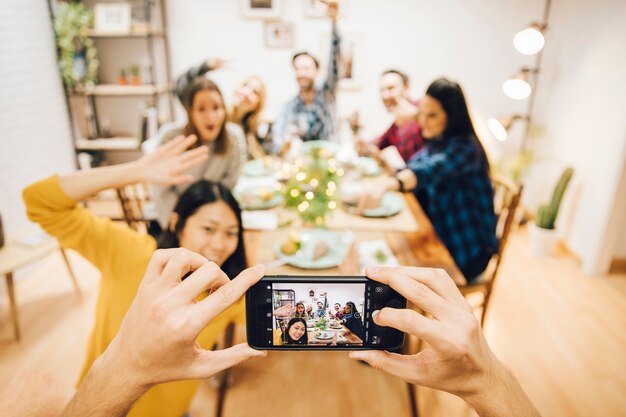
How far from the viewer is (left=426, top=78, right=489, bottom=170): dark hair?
1.87 m

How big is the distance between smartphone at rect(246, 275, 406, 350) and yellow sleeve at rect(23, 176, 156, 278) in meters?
0.68

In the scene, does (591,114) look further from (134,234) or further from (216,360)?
(216,360)

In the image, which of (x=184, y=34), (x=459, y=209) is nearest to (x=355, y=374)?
(x=459, y=209)

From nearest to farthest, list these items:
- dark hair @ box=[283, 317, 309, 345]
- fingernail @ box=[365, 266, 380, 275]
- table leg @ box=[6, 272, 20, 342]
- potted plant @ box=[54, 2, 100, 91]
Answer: fingernail @ box=[365, 266, 380, 275] < dark hair @ box=[283, 317, 309, 345] < table leg @ box=[6, 272, 20, 342] < potted plant @ box=[54, 2, 100, 91]

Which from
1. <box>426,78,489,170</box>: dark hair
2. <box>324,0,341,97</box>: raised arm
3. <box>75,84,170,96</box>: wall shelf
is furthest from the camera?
<box>75,84,170,96</box>: wall shelf

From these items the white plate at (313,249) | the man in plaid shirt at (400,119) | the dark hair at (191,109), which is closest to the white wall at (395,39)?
the man in plaid shirt at (400,119)

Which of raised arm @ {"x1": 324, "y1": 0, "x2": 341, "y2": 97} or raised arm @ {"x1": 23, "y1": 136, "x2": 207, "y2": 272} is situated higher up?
raised arm @ {"x1": 324, "y1": 0, "x2": 341, "y2": 97}

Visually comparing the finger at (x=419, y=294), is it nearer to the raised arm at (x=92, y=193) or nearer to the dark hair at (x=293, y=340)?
the dark hair at (x=293, y=340)

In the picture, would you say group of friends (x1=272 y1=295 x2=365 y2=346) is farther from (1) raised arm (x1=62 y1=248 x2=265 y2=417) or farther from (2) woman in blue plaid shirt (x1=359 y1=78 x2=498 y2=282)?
(2) woman in blue plaid shirt (x1=359 y1=78 x2=498 y2=282)

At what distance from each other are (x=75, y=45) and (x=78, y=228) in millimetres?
3117

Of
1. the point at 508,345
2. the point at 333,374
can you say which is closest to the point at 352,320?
the point at 333,374

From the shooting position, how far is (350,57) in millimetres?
3910

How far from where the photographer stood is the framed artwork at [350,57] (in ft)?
12.6

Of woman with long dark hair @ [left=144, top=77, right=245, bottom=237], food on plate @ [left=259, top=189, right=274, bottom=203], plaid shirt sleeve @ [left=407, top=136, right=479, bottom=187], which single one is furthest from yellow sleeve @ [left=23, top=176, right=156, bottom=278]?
plaid shirt sleeve @ [left=407, top=136, right=479, bottom=187]
